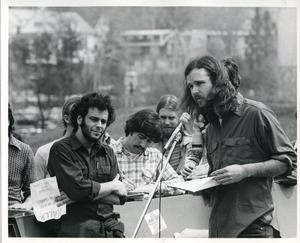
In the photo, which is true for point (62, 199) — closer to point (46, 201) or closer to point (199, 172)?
point (46, 201)

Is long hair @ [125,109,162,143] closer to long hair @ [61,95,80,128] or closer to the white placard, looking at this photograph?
long hair @ [61,95,80,128]

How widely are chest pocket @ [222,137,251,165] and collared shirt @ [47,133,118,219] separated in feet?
2.64

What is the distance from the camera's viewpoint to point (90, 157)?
377 cm

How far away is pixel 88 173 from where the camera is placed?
3.75m

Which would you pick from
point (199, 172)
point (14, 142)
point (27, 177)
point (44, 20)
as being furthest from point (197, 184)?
point (44, 20)

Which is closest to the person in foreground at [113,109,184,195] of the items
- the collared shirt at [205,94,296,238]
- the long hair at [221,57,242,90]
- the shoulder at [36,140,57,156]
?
the collared shirt at [205,94,296,238]

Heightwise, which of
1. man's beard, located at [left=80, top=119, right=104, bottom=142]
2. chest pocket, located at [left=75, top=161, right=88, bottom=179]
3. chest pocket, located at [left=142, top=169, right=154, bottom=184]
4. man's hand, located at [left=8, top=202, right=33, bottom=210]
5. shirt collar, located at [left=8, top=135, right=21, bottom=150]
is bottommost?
man's hand, located at [left=8, top=202, right=33, bottom=210]

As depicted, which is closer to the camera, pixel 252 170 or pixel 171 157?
pixel 252 170

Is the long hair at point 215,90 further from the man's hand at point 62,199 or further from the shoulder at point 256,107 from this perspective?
the man's hand at point 62,199

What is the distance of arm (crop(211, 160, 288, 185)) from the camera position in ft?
→ 12.2

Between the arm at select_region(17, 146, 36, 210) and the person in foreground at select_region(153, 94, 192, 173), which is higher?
the person in foreground at select_region(153, 94, 192, 173)

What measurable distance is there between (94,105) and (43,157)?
514 millimetres

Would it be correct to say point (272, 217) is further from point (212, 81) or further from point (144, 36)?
point (144, 36)

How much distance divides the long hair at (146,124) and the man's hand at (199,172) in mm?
341
